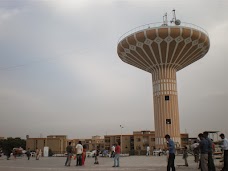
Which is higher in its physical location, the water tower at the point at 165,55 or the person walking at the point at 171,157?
the water tower at the point at 165,55

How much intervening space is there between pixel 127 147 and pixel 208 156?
85.2m

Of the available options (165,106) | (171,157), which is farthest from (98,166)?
(165,106)

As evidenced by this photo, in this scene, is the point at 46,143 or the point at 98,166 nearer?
the point at 98,166

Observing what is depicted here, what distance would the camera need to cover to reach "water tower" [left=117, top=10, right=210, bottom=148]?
1264 inches

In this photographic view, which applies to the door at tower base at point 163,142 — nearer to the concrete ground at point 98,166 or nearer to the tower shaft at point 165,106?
the tower shaft at point 165,106

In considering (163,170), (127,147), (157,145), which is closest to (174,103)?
(157,145)

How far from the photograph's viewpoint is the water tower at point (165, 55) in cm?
3209

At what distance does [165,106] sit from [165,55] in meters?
5.77

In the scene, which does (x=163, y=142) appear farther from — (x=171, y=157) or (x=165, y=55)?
(x=171, y=157)

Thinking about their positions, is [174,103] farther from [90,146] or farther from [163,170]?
[90,146]

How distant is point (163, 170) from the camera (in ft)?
41.6

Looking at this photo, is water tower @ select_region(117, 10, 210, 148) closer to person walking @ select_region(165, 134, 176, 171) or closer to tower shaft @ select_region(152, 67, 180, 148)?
tower shaft @ select_region(152, 67, 180, 148)

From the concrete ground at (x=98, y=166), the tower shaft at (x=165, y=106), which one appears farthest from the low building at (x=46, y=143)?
the concrete ground at (x=98, y=166)

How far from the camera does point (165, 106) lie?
33.8 metres
